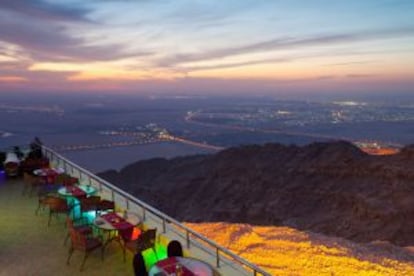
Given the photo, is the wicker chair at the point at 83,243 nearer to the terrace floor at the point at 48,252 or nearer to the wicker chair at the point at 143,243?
the terrace floor at the point at 48,252

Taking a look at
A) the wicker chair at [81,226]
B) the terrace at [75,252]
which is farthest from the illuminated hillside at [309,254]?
the wicker chair at [81,226]

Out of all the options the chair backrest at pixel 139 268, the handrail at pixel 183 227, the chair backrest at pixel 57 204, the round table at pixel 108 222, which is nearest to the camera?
the handrail at pixel 183 227

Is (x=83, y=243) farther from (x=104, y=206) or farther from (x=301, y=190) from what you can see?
(x=301, y=190)

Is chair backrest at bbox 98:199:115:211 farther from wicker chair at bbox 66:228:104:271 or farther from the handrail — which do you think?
wicker chair at bbox 66:228:104:271

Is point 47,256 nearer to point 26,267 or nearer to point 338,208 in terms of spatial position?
point 26,267

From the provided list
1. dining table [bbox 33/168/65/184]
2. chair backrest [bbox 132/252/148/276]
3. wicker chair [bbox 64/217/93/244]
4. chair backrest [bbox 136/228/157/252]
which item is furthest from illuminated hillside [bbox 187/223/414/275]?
chair backrest [bbox 132/252/148/276]

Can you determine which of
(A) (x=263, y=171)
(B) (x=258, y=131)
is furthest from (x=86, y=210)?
(B) (x=258, y=131)

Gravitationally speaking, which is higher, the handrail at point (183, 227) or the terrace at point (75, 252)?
the handrail at point (183, 227)
